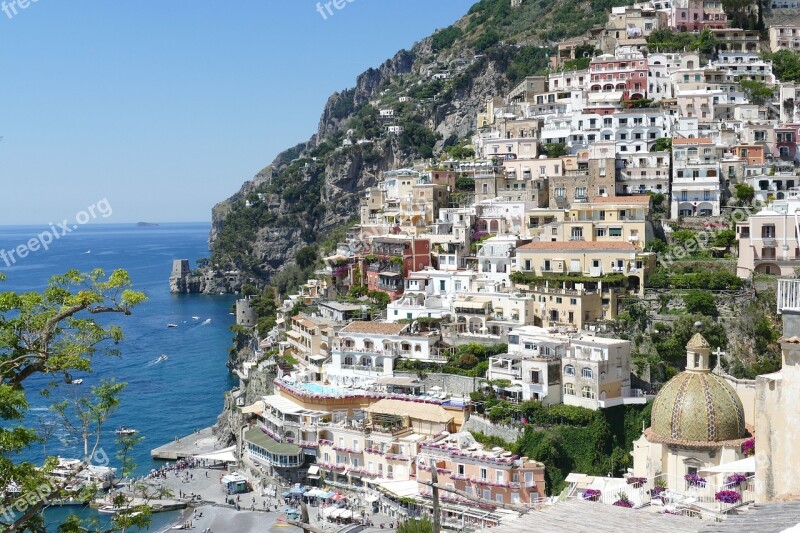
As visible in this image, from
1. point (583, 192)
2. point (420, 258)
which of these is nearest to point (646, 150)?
point (583, 192)

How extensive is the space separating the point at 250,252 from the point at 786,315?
129129 mm

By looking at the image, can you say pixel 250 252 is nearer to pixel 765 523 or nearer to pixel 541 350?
pixel 541 350

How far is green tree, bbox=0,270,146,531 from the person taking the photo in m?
14.5

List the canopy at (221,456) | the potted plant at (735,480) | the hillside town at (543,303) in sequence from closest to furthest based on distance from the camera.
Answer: the potted plant at (735,480)
the hillside town at (543,303)
the canopy at (221,456)

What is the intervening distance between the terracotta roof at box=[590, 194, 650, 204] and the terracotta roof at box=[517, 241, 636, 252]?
552 centimetres

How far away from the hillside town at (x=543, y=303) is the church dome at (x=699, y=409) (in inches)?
2.7

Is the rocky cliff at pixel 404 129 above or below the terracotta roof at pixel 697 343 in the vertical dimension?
above

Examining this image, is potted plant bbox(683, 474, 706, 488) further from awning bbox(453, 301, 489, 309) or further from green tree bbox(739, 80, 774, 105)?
green tree bbox(739, 80, 774, 105)

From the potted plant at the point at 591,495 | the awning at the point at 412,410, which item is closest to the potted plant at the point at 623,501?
the potted plant at the point at 591,495

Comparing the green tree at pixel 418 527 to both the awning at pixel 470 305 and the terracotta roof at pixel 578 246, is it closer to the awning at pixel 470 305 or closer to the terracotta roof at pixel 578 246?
the awning at pixel 470 305

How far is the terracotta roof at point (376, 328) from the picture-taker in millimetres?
51750

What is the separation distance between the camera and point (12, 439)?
14414 millimetres

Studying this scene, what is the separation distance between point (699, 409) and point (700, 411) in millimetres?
79

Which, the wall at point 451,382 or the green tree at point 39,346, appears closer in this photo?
the green tree at point 39,346
